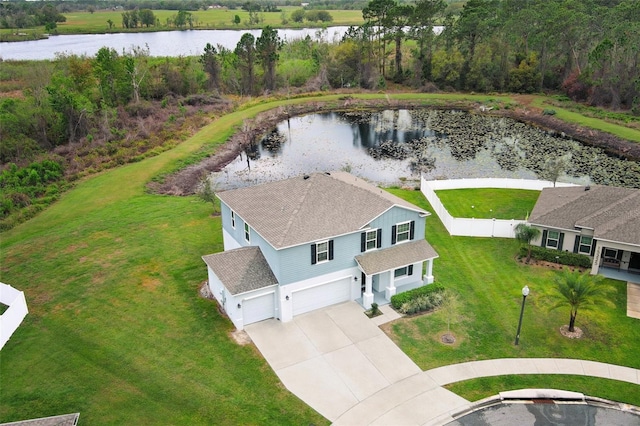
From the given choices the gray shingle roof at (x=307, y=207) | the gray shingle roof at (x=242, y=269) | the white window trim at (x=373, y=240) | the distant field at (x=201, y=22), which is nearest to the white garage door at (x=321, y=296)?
the gray shingle roof at (x=242, y=269)

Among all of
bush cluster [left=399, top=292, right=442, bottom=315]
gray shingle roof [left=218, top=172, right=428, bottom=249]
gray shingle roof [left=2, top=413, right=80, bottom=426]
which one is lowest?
bush cluster [left=399, top=292, right=442, bottom=315]

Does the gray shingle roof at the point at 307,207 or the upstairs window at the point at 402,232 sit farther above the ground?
the gray shingle roof at the point at 307,207

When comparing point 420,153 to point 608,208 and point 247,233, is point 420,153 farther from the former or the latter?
point 247,233

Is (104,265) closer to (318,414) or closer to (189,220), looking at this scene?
(189,220)

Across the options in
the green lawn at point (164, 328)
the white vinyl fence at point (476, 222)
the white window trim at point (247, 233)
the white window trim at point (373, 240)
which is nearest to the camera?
the green lawn at point (164, 328)

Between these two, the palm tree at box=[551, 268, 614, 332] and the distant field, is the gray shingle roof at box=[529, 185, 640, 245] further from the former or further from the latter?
the distant field

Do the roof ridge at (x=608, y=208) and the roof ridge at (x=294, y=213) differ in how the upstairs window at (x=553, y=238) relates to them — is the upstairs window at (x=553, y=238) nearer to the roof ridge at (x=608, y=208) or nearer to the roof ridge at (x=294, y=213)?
the roof ridge at (x=608, y=208)

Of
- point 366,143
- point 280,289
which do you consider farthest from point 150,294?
point 366,143

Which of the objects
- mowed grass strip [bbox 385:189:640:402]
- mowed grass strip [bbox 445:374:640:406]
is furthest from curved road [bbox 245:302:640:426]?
mowed grass strip [bbox 385:189:640:402]
